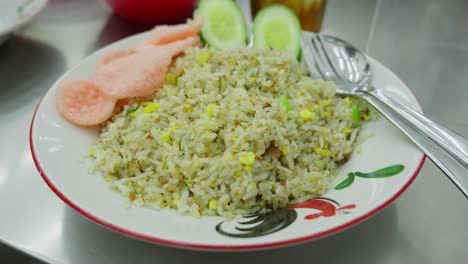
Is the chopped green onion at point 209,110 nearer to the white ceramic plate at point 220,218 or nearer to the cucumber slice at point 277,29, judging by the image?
the white ceramic plate at point 220,218

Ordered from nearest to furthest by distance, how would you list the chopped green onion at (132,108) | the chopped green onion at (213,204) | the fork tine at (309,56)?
1. the chopped green onion at (213,204)
2. the chopped green onion at (132,108)
3. the fork tine at (309,56)

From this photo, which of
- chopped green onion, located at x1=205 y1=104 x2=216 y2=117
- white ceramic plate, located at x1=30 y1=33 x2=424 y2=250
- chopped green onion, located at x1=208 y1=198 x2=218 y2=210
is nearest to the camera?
white ceramic plate, located at x1=30 y1=33 x2=424 y2=250

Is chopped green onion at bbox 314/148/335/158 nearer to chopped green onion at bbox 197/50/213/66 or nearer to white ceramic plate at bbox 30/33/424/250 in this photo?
white ceramic plate at bbox 30/33/424/250

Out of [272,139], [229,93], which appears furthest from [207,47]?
[272,139]

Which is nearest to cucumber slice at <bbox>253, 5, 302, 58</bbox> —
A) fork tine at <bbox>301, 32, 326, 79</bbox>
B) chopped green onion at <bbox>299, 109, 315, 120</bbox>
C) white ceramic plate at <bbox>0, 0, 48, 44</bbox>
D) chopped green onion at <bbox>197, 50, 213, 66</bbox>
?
fork tine at <bbox>301, 32, 326, 79</bbox>

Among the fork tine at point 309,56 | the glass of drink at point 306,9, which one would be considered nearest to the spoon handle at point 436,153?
the fork tine at point 309,56
